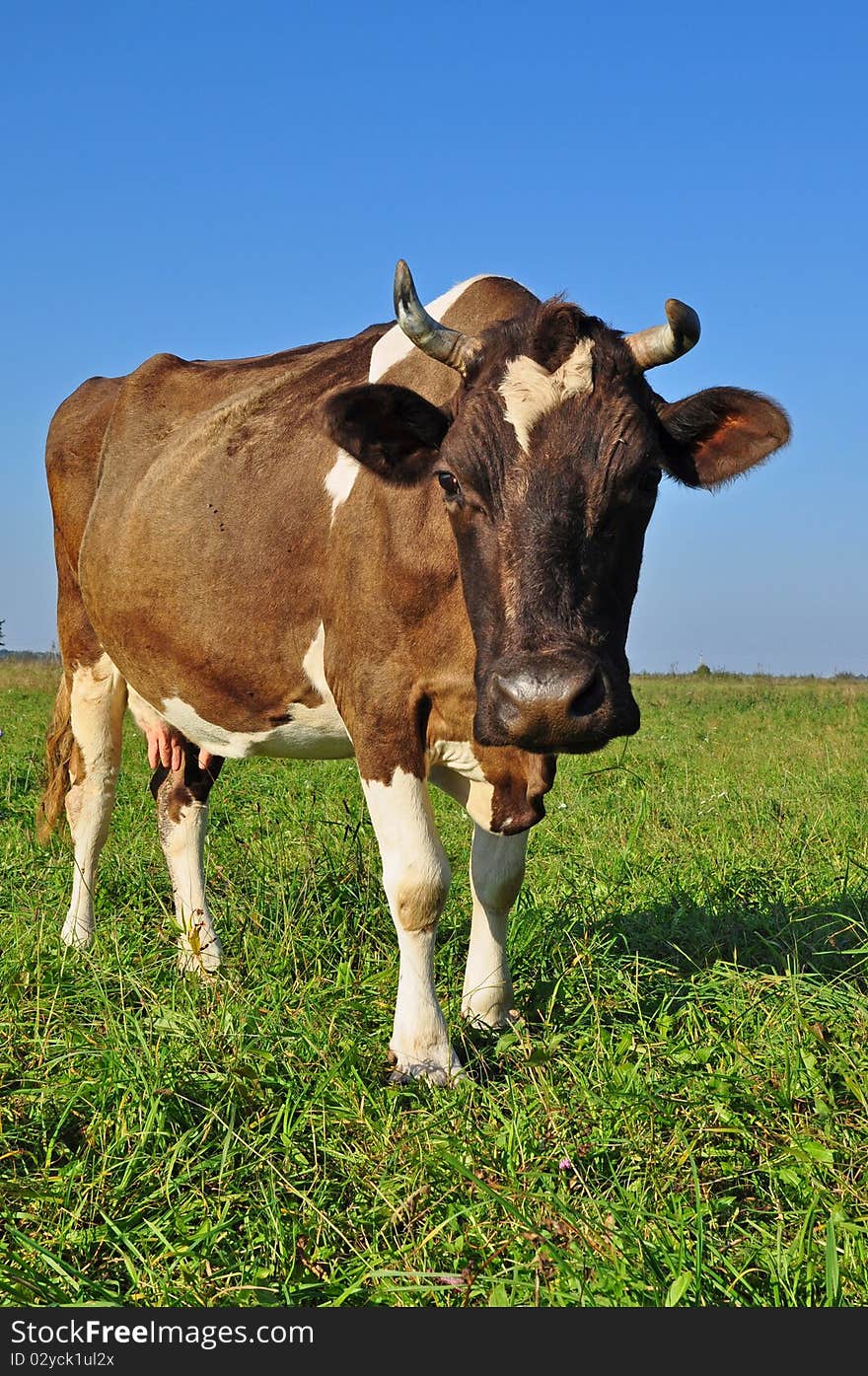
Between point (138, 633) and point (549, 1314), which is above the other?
point (138, 633)

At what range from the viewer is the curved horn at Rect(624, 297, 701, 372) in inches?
170

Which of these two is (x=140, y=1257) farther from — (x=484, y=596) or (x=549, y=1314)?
(x=484, y=596)

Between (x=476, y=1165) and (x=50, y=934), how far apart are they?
262cm

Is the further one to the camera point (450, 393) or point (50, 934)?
point (50, 934)

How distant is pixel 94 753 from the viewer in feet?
23.6

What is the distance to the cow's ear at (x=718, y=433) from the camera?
464 centimetres

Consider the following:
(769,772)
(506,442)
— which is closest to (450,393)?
(506,442)

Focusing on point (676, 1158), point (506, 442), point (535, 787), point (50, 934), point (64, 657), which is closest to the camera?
point (676, 1158)

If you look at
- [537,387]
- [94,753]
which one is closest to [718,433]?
[537,387]

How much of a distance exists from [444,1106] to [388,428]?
2.37 meters

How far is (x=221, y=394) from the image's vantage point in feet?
21.8

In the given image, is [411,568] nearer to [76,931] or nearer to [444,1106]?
[444,1106]

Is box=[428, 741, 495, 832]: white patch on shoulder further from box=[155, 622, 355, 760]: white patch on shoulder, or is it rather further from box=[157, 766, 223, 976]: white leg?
box=[157, 766, 223, 976]: white leg

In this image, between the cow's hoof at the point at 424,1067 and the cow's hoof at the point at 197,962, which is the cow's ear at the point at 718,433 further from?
the cow's hoof at the point at 197,962
